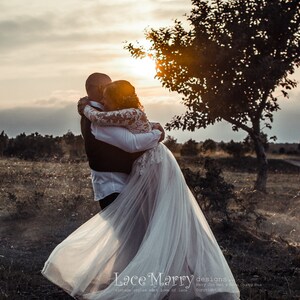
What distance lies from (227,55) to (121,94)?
1349 cm

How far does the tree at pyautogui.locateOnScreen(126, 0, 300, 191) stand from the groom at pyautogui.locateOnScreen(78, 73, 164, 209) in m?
13.1

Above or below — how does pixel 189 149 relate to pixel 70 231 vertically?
above

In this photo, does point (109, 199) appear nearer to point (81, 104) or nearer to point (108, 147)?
point (108, 147)

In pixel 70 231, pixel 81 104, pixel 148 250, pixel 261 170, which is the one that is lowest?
pixel 70 231

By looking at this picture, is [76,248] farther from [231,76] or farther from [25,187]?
[231,76]

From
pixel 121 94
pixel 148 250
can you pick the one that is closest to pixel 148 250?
pixel 148 250

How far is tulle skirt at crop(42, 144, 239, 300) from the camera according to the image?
6523 mm

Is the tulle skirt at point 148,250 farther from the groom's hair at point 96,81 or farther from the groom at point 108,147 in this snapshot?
the groom's hair at point 96,81

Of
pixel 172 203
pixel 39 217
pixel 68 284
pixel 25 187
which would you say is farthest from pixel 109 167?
pixel 25 187

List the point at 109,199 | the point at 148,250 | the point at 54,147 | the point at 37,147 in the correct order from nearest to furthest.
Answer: the point at 148,250 → the point at 109,199 → the point at 37,147 → the point at 54,147

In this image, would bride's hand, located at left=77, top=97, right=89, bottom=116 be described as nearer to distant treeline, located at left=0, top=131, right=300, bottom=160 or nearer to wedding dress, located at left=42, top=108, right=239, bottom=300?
wedding dress, located at left=42, top=108, right=239, bottom=300

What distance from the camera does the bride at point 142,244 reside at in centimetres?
653

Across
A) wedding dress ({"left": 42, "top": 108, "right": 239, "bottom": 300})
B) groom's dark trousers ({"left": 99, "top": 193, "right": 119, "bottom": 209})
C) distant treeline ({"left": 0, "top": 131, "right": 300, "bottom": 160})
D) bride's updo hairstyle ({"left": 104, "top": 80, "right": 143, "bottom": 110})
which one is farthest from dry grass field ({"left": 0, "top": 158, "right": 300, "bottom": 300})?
distant treeline ({"left": 0, "top": 131, "right": 300, "bottom": 160})

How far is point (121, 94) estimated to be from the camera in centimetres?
672
